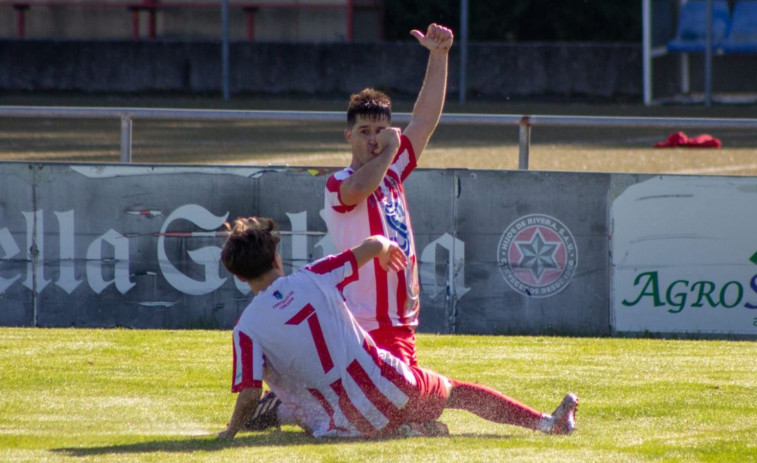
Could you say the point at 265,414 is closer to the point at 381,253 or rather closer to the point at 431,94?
the point at 381,253

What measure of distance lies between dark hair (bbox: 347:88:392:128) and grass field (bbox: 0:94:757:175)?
9281mm

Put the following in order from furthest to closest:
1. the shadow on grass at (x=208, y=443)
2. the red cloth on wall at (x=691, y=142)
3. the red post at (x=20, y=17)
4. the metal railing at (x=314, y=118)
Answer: the red post at (x=20, y=17) → the red cloth on wall at (x=691, y=142) → the metal railing at (x=314, y=118) → the shadow on grass at (x=208, y=443)

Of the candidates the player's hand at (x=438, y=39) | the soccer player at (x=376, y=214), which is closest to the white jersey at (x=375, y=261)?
the soccer player at (x=376, y=214)

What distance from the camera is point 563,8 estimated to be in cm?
3391

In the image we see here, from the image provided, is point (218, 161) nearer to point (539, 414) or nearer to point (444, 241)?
point (444, 241)

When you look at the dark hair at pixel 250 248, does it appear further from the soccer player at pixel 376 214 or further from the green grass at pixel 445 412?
the green grass at pixel 445 412

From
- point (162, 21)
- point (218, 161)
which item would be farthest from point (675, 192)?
point (162, 21)

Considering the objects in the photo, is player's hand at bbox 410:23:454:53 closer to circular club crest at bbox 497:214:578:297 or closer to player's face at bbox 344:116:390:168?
player's face at bbox 344:116:390:168

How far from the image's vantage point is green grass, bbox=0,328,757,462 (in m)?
4.73

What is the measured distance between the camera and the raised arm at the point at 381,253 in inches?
190

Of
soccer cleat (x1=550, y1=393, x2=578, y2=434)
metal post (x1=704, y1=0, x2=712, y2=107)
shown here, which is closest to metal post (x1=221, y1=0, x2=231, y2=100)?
metal post (x1=704, y1=0, x2=712, y2=107)

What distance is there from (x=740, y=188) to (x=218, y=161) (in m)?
7.91

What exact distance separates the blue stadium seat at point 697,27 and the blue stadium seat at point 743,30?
15cm

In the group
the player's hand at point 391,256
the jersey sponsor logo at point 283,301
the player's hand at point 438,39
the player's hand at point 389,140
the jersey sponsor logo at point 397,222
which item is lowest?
the jersey sponsor logo at point 283,301
